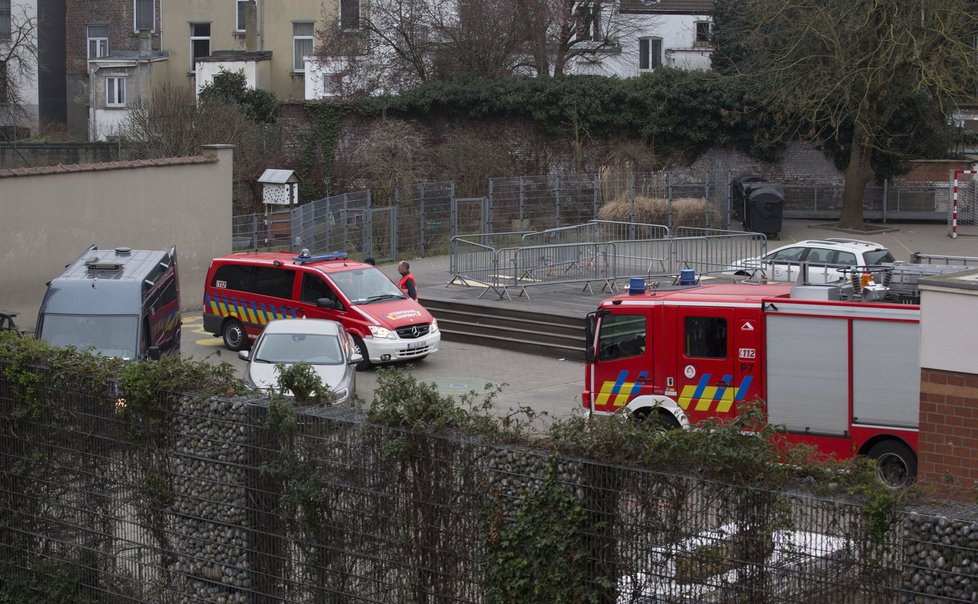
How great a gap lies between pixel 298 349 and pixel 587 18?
3080cm

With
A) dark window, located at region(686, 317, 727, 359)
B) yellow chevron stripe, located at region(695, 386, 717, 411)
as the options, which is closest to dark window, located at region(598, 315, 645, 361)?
dark window, located at region(686, 317, 727, 359)

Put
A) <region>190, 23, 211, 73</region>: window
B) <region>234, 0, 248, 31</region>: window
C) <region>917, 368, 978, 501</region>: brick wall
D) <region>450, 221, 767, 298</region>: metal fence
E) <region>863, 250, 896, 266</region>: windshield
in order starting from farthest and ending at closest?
<region>190, 23, 211, 73</region>: window
<region>234, 0, 248, 31</region>: window
<region>450, 221, 767, 298</region>: metal fence
<region>863, 250, 896, 266</region>: windshield
<region>917, 368, 978, 501</region>: brick wall

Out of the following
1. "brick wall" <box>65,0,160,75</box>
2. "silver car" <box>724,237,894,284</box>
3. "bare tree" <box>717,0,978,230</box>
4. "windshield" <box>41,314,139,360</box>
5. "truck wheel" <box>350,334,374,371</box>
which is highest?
"brick wall" <box>65,0,160,75</box>

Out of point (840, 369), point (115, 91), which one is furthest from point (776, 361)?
point (115, 91)

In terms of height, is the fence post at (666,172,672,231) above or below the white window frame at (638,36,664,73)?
below

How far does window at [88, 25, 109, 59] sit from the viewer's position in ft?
182

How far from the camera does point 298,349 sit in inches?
657

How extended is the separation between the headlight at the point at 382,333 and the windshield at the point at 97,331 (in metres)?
4.18

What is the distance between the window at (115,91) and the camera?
2044 inches

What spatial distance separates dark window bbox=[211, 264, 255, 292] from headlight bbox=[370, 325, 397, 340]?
9.85 feet

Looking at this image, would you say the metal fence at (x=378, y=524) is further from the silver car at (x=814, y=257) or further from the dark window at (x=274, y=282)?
the silver car at (x=814, y=257)

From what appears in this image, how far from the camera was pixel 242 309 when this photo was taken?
21250 mm

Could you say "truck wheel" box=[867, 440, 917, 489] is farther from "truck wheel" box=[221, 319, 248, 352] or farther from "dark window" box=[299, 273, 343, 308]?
"truck wheel" box=[221, 319, 248, 352]

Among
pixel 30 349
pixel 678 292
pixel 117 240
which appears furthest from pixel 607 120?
pixel 30 349
